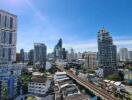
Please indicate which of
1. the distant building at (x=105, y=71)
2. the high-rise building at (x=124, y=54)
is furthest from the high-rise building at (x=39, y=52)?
the high-rise building at (x=124, y=54)

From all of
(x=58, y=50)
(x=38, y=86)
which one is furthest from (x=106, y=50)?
(x=58, y=50)

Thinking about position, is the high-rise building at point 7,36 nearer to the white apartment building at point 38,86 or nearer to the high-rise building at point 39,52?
the white apartment building at point 38,86

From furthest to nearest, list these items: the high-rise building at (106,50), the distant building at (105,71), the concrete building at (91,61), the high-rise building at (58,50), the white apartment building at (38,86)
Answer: the high-rise building at (58,50)
the concrete building at (91,61)
the high-rise building at (106,50)
the distant building at (105,71)
the white apartment building at (38,86)

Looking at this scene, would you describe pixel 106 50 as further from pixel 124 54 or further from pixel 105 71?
pixel 124 54

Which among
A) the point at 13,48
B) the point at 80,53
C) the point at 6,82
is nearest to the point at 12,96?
the point at 6,82

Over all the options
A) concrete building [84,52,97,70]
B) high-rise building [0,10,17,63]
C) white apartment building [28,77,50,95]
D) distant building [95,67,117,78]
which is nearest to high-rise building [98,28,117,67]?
distant building [95,67,117,78]

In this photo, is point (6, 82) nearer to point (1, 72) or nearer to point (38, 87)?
point (1, 72)
